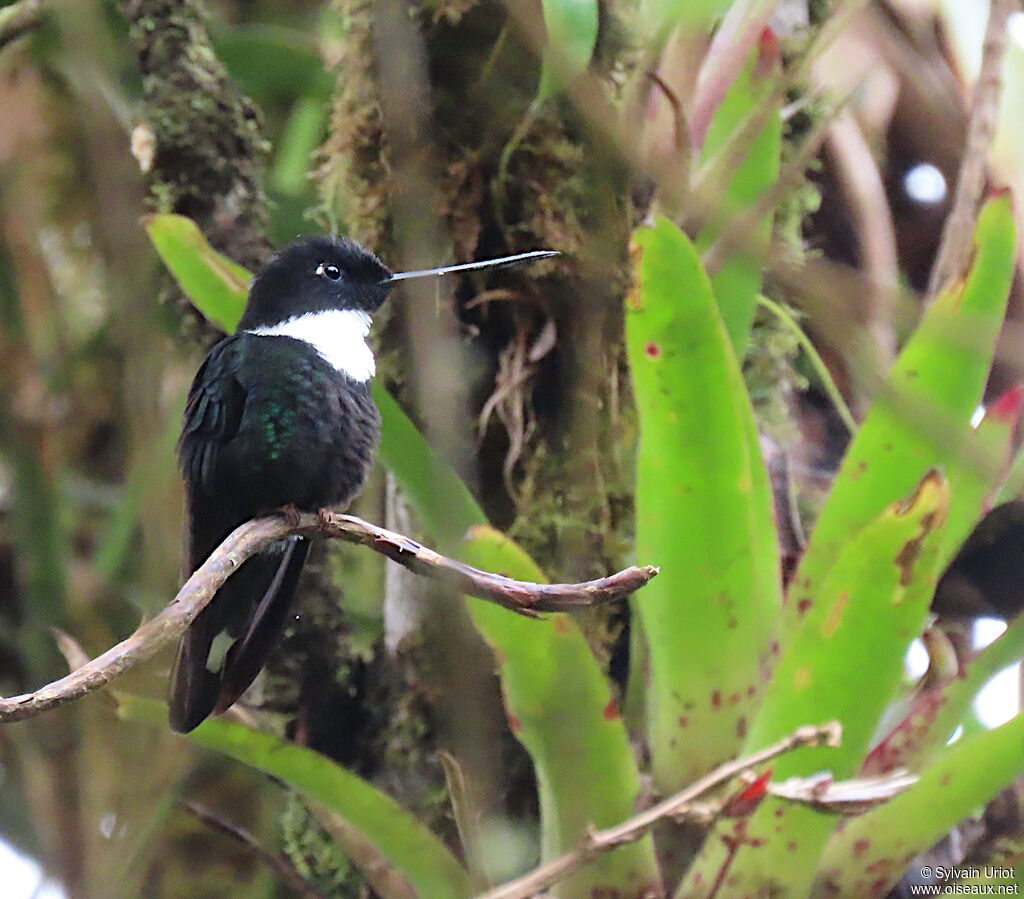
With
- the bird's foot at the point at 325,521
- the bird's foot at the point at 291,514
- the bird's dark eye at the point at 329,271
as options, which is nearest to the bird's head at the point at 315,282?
the bird's dark eye at the point at 329,271

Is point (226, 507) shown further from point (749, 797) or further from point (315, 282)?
point (749, 797)

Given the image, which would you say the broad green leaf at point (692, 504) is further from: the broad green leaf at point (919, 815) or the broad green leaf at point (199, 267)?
the broad green leaf at point (199, 267)

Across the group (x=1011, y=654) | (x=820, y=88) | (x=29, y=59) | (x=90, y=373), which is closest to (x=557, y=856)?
(x=1011, y=654)

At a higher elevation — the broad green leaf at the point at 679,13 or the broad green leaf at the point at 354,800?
the broad green leaf at the point at 679,13

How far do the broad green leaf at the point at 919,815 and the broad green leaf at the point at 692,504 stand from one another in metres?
0.19

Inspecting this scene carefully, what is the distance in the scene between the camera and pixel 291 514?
1.75m

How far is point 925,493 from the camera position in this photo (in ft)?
4.69

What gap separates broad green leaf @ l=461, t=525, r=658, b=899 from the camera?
4.92ft

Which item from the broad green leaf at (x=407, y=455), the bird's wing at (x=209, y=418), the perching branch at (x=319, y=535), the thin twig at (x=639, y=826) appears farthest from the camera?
the bird's wing at (x=209, y=418)

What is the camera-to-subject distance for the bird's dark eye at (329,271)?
82.8 inches

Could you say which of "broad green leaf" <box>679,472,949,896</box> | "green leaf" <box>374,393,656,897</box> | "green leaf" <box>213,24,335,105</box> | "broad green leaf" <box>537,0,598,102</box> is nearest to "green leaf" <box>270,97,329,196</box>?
"green leaf" <box>213,24,335,105</box>

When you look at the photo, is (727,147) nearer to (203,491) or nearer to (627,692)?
(627,692)

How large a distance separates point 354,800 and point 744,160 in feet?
3.36

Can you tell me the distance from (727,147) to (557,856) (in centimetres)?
97
